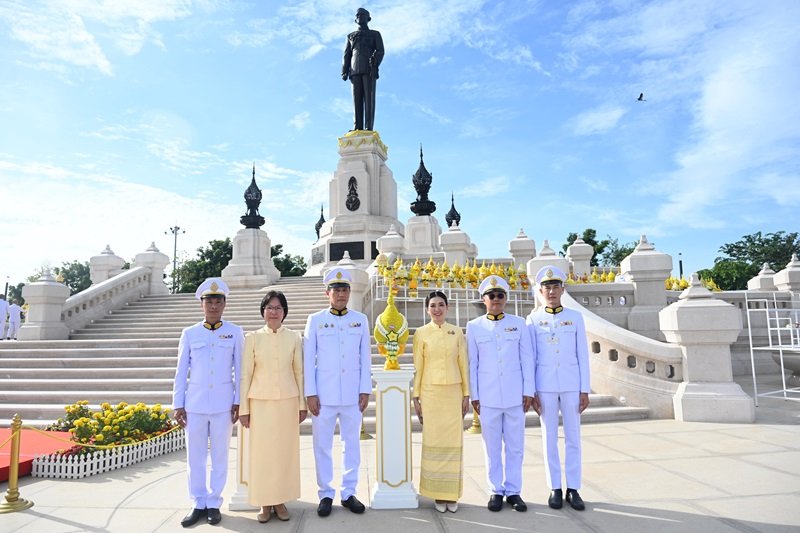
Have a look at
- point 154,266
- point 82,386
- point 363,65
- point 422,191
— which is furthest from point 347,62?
point 82,386

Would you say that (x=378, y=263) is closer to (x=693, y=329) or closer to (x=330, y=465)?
(x=693, y=329)

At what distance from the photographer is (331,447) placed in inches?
159

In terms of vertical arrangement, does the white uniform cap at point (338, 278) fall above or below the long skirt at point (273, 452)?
above

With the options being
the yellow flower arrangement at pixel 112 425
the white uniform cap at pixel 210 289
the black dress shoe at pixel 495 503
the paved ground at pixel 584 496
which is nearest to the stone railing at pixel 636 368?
the paved ground at pixel 584 496

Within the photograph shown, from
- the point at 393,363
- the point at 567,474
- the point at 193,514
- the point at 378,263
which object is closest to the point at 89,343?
the point at 378,263

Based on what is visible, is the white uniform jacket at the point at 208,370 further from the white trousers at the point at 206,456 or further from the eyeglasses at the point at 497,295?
the eyeglasses at the point at 497,295

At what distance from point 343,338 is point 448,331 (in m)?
0.95

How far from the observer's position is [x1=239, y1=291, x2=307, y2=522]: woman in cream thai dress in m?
3.83

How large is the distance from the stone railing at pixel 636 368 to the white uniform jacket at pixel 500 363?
4588 mm

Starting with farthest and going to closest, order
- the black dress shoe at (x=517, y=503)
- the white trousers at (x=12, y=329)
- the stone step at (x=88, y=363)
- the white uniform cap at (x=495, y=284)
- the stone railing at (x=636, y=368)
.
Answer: the white trousers at (x=12, y=329), the stone step at (x=88, y=363), the stone railing at (x=636, y=368), the white uniform cap at (x=495, y=284), the black dress shoe at (x=517, y=503)

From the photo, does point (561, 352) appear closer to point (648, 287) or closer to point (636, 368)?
point (636, 368)

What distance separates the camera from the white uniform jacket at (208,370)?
4012 mm

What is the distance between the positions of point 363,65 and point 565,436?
2169 centimetres

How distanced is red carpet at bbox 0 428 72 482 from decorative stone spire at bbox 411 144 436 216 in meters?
16.1
